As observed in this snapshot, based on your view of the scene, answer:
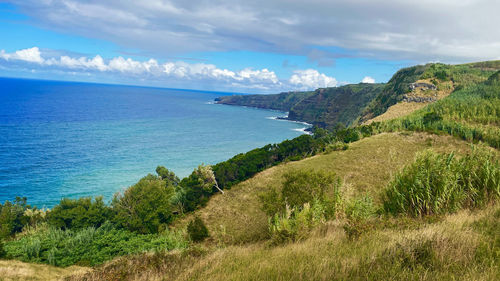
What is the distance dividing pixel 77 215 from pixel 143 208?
7.43 m

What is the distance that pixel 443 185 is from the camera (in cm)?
993

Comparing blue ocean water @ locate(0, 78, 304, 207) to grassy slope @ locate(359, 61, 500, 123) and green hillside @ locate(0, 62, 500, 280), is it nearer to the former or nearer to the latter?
green hillside @ locate(0, 62, 500, 280)

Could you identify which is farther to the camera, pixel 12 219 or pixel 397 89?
pixel 397 89

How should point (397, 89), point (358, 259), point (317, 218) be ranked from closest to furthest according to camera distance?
1. point (358, 259)
2. point (317, 218)
3. point (397, 89)

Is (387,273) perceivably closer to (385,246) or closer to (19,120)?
(385,246)

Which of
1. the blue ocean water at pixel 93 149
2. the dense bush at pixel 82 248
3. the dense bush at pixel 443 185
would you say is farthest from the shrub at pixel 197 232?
the blue ocean water at pixel 93 149

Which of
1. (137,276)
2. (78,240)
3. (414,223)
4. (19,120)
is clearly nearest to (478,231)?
(414,223)

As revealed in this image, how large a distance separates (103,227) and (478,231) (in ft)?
114

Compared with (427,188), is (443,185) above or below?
above

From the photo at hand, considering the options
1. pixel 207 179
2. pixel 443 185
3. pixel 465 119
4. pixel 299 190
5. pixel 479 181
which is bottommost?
pixel 207 179

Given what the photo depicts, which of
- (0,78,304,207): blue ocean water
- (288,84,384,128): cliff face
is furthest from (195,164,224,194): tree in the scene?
(288,84,384,128): cliff face

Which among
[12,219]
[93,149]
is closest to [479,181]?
[12,219]

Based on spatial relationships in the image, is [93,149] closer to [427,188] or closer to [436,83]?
[427,188]

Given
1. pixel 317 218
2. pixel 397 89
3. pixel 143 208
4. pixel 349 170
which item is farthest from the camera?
pixel 397 89
